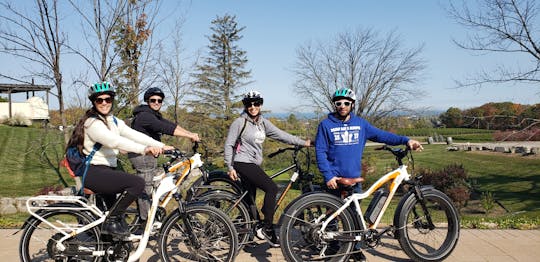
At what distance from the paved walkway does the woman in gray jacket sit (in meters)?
0.26

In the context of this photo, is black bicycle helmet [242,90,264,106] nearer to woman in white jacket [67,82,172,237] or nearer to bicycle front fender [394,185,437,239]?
woman in white jacket [67,82,172,237]

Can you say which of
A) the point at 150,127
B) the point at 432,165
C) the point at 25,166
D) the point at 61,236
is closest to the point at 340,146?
the point at 150,127

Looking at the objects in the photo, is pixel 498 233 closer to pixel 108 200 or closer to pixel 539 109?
pixel 108 200

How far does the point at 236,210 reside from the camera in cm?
463

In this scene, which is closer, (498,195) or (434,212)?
(434,212)

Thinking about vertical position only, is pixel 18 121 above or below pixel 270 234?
above

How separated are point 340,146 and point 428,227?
139 centimetres

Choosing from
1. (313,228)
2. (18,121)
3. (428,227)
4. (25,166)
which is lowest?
(25,166)

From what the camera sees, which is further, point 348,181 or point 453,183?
point 453,183

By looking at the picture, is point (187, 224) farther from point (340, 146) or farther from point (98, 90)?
point (340, 146)

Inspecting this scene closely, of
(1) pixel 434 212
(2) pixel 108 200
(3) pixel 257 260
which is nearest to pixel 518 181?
(1) pixel 434 212

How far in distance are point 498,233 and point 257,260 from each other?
3285 millimetres

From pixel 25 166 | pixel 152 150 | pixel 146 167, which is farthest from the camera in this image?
pixel 25 166

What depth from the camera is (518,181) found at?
17281 millimetres
